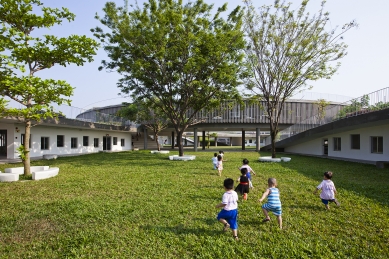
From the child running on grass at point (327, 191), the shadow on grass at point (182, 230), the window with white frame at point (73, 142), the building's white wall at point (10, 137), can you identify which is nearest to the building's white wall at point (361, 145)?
the child running on grass at point (327, 191)

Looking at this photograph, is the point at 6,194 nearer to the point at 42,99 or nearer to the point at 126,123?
the point at 42,99

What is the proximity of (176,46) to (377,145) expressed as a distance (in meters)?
15.0

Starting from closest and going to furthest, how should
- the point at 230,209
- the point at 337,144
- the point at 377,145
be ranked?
the point at 230,209 < the point at 377,145 < the point at 337,144

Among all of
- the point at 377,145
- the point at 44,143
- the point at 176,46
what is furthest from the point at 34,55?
the point at 377,145

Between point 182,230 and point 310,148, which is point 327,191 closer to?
point 182,230

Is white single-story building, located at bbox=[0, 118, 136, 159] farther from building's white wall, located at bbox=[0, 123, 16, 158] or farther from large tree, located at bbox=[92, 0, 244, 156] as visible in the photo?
large tree, located at bbox=[92, 0, 244, 156]

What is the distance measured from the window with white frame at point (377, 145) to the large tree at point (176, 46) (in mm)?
10055

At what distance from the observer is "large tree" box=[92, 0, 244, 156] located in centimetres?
1666

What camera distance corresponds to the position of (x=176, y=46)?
17.0 metres

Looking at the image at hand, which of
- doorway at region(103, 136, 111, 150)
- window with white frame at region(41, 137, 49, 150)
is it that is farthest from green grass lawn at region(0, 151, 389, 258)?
doorway at region(103, 136, 111, 150)

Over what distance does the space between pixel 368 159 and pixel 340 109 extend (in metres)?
3.85

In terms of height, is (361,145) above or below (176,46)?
below

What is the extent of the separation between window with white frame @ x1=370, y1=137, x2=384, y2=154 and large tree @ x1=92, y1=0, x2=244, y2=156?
1006 cm

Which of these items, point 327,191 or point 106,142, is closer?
point 327,191
